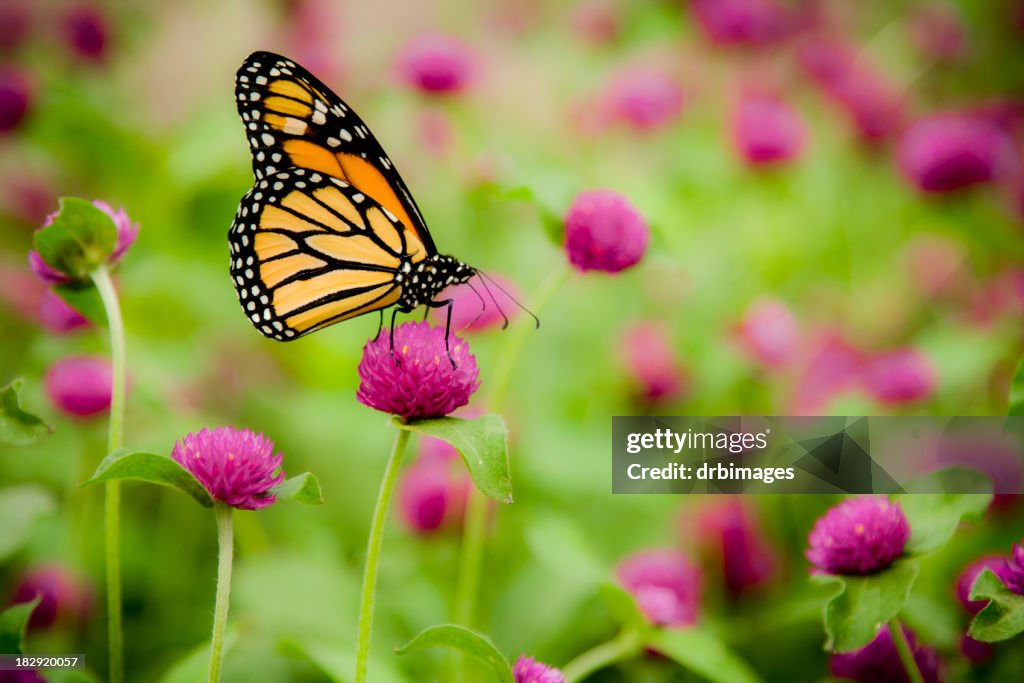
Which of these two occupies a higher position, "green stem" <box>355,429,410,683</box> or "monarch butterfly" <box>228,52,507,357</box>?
"monarch butterfly" <box>228,52,507,357</box>

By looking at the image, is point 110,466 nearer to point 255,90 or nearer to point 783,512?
point 255,90

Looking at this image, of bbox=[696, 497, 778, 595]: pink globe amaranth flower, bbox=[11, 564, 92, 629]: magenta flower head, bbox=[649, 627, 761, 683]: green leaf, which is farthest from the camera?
bbox=[696, 497, 778, 595]: pink globe amaranth flower

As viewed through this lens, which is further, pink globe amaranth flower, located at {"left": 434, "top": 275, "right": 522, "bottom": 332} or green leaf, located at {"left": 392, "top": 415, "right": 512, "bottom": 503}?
pink globe amaranth flower, located at {"left": 434, "top": 275, "right": 522, "bottom": 332}

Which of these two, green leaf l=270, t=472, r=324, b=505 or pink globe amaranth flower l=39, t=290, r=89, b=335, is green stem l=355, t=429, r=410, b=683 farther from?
pink globe amaranth flower l=39, t=290, r=89, b=335

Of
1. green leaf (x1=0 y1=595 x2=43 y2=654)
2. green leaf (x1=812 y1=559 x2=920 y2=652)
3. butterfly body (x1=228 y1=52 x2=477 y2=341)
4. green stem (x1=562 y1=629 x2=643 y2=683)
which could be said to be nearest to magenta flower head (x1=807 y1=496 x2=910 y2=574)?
green leaf (x1=812 y1=559 x2=920 y2=652)

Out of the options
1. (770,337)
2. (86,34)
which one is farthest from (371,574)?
(86,34)

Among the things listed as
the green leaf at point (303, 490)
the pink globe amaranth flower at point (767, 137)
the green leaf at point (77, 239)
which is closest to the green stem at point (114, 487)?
the green leaf at point (77, 239)

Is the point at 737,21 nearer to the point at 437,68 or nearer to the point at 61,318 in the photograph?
the point at 437,68
